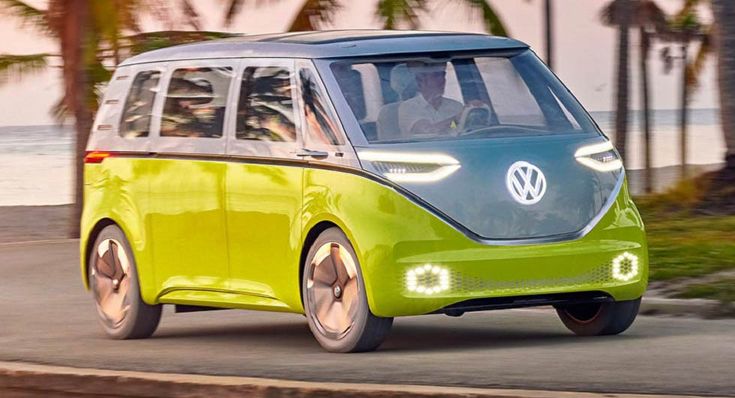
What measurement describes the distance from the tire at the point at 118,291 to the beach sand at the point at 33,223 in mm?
19814

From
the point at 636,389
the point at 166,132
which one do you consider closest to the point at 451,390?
the point at 636,389

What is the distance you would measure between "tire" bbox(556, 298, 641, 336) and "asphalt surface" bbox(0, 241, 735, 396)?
3.3 inches

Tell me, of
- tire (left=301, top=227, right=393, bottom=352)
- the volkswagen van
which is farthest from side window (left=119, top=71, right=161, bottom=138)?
tire (left=301, top=227, right=393, bottom=352)

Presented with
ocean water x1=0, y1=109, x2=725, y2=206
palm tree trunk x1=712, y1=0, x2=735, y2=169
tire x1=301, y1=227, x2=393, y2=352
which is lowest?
ocean water x1=0, y1=109, x2=725, y2=206

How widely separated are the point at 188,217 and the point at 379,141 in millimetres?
1656

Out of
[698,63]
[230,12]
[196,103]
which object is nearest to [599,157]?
[196,103]

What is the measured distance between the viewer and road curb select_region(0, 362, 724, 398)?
819cm

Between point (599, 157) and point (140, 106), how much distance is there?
3128mm

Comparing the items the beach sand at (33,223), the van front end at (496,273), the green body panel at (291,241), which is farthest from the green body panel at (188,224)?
the beach sand at (33,223)

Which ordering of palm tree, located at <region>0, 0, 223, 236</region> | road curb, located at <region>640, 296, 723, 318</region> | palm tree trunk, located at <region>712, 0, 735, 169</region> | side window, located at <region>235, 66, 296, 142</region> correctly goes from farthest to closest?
palm tree, located at <region>0, 0, 223, 236</region>, palm tree trunk, located at <region>712, 0, 735, 169</region>, road curb, located at <region>640, 296, 723, 318</region>, side window, located at <region>235, 66, 296, 142</region>

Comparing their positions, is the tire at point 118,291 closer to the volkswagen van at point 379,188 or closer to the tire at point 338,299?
the volkswagen van at point 379,188

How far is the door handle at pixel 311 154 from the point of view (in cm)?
1031

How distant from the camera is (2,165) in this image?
78625 mm

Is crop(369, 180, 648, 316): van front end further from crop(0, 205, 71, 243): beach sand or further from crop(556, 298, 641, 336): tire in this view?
crop(0, 205, 71, 243): beach sand
